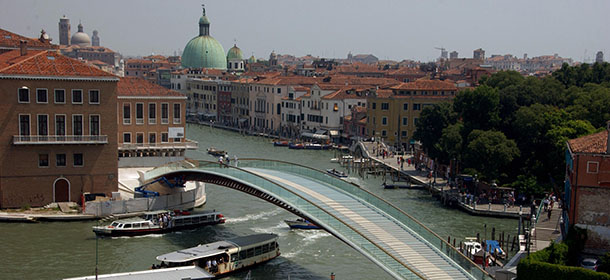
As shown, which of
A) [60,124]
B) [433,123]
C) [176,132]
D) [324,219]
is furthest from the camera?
[433,123]

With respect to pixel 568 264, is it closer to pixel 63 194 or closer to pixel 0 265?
pixel 0 265

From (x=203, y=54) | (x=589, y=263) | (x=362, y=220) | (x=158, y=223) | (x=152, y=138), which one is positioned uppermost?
(x=203, y=54)

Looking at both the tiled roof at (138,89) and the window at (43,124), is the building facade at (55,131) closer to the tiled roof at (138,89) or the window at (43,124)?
the window at (43,124)

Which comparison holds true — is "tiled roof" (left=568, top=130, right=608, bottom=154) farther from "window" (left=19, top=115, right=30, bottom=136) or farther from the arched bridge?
"window" (left=19, top=115, right=30, bottom=136)

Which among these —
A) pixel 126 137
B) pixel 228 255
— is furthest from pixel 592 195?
pixel 126 137

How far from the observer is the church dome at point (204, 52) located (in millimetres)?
90438

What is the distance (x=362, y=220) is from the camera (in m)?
18.8

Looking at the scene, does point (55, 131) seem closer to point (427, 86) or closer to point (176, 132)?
point (176, 132)

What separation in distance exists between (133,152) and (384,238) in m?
18.4

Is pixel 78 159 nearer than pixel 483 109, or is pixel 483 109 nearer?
pixel 78 159

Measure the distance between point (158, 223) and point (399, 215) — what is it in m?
9.01

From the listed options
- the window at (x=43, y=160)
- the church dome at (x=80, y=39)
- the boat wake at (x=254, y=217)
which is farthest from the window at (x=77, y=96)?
the church dome at (x=80, y=39)

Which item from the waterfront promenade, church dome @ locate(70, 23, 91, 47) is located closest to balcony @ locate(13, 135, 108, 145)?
the waterfront promenade

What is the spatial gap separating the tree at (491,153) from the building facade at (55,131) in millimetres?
14009
